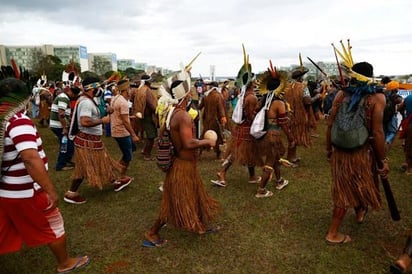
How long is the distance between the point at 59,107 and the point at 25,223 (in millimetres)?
3981

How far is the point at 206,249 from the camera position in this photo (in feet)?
11.4

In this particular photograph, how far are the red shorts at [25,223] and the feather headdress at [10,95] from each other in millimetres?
490

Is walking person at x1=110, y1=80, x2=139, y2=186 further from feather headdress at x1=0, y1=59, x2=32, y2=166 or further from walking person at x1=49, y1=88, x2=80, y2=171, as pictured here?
feather headdress at x1=0, y1=59, x2=32, y2=166

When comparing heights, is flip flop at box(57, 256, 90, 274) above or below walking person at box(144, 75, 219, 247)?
below

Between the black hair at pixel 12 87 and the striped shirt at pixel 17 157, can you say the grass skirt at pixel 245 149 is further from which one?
the black hair at pixel 12 87

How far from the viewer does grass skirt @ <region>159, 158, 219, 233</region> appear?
133 inches

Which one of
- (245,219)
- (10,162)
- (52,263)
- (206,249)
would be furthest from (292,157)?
(10,162)

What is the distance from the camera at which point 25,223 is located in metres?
2.79

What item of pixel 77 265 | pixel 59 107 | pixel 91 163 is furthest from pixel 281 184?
pixel 59 107

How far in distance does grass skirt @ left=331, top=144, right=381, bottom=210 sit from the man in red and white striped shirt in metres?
2.84

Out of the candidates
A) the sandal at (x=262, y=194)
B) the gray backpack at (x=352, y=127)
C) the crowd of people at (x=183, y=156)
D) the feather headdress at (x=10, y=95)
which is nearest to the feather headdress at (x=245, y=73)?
the crowd of people at (x=183, y=156)

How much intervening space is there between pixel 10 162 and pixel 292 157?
5.36 meters

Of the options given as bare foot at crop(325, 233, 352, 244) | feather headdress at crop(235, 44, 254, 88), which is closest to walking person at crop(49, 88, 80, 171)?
feather headdress at crop(235, 44, 254, 88)

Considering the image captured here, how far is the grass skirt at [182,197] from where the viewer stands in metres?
3.37
